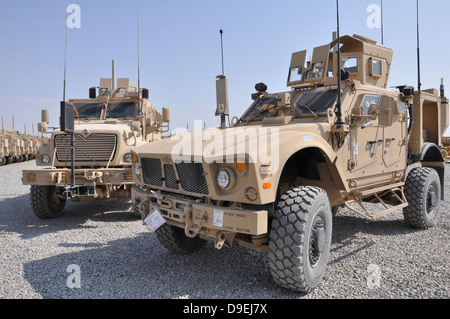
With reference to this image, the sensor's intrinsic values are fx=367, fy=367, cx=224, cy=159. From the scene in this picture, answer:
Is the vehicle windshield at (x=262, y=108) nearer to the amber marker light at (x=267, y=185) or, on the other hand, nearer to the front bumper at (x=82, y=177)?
the amber marker light at (x=267, y=185)

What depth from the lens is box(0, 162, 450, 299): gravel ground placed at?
3.62 metres

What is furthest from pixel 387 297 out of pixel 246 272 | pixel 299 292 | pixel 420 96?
pixel 420 96

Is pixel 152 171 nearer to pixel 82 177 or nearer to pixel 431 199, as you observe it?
pixel 82 177

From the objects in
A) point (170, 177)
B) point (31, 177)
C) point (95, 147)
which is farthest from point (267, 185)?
point (31, 177)

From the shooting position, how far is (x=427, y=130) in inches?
272

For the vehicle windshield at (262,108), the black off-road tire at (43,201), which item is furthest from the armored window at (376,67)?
the black off-road tire at (43,201)

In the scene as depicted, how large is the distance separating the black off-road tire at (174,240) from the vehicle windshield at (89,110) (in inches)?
178

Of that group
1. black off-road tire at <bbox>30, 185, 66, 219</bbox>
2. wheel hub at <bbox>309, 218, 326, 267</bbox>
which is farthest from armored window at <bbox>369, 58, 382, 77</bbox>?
black off-road tire at <bbox>30, 185, 66, 219</bbox>

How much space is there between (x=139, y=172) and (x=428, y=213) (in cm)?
481

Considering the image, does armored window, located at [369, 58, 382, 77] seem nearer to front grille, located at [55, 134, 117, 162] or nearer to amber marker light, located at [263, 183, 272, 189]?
amber marker light, located at [263, 183, 272, 189]

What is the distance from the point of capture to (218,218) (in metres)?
3.28

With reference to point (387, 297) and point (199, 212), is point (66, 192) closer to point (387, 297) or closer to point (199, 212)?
point (199, 212)

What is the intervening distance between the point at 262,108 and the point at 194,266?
2397 mm

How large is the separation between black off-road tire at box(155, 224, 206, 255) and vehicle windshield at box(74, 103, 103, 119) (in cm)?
452
